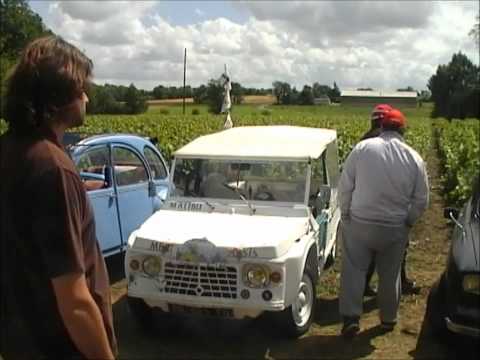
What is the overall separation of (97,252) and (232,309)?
3.20m

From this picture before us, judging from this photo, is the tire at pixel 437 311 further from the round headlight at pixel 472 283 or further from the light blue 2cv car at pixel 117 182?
the light blue 2cv car at pixel 117 182

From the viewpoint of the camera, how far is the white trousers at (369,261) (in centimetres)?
559

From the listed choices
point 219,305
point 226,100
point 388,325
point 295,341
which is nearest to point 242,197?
point 219,305

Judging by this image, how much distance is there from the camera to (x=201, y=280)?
207 inches

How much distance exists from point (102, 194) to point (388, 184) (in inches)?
127

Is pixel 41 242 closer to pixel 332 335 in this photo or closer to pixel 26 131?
pixel 26 131

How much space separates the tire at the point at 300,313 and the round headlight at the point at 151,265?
3.45 feet

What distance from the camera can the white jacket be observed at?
5.55 metres

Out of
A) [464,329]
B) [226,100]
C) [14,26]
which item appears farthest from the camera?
[14,26]

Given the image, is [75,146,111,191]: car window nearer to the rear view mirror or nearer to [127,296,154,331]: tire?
the rear view mirror

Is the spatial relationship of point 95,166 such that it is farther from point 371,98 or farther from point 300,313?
point 371,98

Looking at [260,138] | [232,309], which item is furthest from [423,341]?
[260,138]

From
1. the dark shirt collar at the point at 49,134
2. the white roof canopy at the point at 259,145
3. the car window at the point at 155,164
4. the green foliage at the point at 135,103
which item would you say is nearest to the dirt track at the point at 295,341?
the white roof canopy at the point at 259,145

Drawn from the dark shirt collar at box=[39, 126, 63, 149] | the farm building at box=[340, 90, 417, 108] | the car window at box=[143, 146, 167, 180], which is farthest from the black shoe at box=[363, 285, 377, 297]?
the farm building at box=[340, 90, 417, 108]
